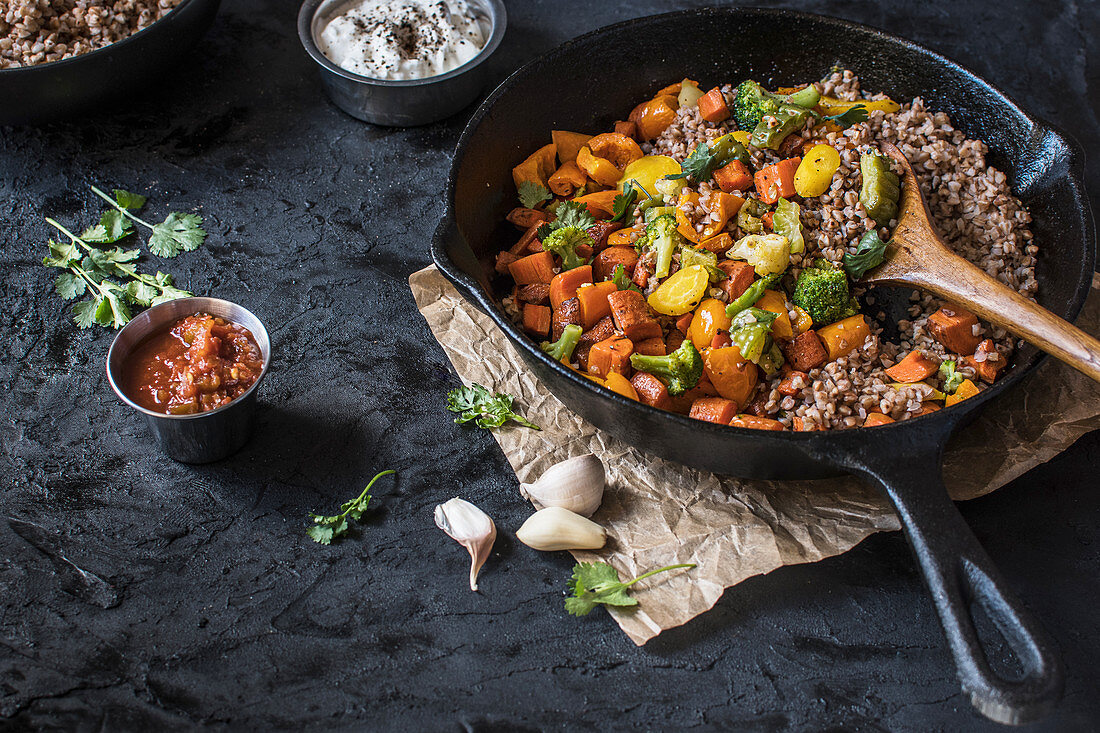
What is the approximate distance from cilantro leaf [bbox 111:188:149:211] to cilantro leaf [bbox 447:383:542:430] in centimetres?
173

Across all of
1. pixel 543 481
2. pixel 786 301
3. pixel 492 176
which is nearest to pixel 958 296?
pixel 786 301

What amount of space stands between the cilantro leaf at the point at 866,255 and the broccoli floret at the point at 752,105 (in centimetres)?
66

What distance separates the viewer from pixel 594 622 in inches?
104

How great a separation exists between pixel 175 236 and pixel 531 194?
150 centimetres

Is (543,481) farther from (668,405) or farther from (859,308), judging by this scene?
(859,308)

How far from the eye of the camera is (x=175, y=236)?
11.8 ft

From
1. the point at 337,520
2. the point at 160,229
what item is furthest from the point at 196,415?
the point at 160,229

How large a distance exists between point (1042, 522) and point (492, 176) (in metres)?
2.34

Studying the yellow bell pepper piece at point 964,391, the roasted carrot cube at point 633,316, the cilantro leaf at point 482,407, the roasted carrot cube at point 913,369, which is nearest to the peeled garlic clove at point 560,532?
the cilantro leaf at point 482,407

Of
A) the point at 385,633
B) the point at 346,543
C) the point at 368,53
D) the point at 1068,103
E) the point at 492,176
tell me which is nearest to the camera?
the point at 385,633

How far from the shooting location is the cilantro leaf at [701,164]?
3191 mm

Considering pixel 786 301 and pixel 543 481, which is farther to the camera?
pixel 786 301

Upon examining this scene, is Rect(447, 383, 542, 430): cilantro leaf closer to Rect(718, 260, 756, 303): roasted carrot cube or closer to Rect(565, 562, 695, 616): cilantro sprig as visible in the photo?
Rect(565, 562, 695, 616): cilantro sprig

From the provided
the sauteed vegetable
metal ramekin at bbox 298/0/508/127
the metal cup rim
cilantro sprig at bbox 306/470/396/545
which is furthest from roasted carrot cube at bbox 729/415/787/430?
metal ramekin at bbox 298/0/508/127
